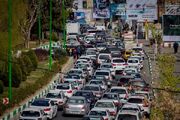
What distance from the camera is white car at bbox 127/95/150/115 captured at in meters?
38.2

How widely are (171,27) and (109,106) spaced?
2953 centimetres

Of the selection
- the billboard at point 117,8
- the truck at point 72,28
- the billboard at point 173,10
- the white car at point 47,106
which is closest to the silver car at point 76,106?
the white car at point 47,106

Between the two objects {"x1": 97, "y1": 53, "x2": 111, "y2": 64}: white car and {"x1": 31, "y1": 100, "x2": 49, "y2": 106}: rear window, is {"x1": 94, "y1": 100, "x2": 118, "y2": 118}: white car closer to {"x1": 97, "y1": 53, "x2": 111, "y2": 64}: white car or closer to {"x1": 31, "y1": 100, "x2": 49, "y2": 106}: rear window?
{"x1": 31, "y1": 100, "x2": 49, "y2": 106}: rear window

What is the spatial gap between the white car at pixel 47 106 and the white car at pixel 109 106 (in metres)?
2.55

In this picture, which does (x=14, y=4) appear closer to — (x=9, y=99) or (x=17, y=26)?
(x=17, y=26)

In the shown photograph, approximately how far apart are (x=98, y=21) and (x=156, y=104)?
4433 inches

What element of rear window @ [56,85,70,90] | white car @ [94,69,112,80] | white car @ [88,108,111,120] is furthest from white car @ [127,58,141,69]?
white car @ [88,108,111,120]

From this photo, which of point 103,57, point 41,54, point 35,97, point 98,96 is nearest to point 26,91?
point 35,97

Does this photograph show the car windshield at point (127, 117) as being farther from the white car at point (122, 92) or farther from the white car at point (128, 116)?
the white car at point (122, 92)

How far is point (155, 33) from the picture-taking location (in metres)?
85.9

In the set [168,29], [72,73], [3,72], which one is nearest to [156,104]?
[3,72]

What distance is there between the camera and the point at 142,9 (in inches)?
2995

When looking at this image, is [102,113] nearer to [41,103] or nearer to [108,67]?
[41,103]

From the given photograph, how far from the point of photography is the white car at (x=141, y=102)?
38162 millimetres
